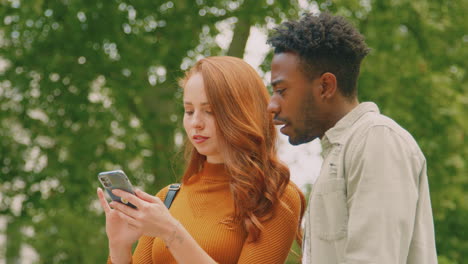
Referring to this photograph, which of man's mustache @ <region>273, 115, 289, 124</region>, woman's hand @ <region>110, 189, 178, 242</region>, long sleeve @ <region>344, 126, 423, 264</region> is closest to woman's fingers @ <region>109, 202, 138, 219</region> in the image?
woman's hand @ <region>110, 189, 178, 242</region>

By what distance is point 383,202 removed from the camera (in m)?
2.04

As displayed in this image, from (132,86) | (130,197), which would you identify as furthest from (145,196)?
(132,86)

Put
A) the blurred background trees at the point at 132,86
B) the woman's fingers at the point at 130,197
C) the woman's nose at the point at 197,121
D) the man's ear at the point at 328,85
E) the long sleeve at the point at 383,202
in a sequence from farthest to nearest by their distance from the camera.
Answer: the blurred background trees at the point at 132,86 < the woman's nose at the point at 197,121 < the woman's fingers at the point at 130,197 < the man's ear at the point at 328,85 < the long sleeve at the point at 383,202

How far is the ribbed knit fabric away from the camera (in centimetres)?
296

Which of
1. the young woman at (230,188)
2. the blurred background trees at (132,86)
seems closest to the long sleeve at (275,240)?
the young woman at (230,188)

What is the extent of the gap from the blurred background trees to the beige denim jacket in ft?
20.9

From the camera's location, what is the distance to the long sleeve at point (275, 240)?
2.93 metres

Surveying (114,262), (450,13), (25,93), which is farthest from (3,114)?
(114,262)

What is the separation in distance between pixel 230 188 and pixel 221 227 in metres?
0.18

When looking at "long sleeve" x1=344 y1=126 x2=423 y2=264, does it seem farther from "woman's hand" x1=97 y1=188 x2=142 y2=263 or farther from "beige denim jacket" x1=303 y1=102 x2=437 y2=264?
"woman's hand" x1=97 y1=188 x2=142 y2=263

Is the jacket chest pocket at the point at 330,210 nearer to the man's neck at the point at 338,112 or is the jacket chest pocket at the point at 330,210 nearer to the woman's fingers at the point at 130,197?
the man's neck at the point at 338,112

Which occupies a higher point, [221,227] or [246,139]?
[246,139]

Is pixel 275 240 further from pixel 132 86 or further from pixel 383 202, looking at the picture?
pixel 132 86

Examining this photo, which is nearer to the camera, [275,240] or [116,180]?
[116,180]
